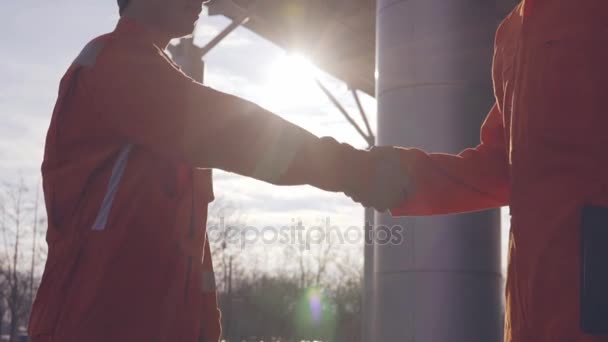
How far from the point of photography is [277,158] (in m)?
2.38

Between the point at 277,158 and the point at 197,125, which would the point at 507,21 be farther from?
the point at 197,125

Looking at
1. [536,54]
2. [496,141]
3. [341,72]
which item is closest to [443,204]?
[496,141]

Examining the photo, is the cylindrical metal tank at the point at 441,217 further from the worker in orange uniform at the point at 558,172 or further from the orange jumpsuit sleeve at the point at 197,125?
the worker in orange uniform at the point at 558,172

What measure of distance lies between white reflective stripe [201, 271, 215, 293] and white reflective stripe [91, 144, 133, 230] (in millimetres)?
390

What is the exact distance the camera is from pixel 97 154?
2.20 metres

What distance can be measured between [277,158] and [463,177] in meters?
0.77

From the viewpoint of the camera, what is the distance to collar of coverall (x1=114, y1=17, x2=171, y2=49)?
2359 mm

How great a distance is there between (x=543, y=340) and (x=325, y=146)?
93cm

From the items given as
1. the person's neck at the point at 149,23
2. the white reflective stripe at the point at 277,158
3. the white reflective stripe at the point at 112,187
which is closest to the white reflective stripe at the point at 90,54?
the person's neck at the point at 149,23

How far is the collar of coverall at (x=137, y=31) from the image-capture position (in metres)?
2.36

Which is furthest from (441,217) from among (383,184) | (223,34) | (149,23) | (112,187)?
(223,34)

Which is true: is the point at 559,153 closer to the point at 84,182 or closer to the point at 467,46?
the point at 84,182

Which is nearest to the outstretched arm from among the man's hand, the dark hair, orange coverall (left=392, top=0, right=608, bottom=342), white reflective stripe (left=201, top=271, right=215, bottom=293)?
the man's hand

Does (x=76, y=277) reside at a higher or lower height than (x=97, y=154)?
lower
